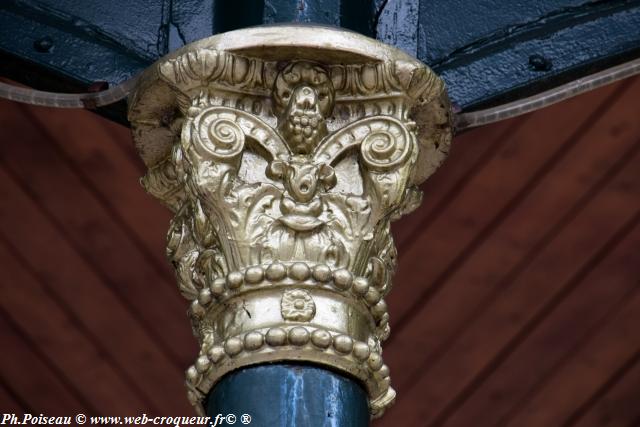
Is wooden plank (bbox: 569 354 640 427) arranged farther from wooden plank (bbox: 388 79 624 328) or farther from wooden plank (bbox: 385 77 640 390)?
wooden plank (bbox: 388 79 624 328)

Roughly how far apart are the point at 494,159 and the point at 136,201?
0.82 meters

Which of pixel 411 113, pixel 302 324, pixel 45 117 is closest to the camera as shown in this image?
pixel 302 324

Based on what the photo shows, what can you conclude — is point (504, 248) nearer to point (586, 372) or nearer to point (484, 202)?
point (484, 202)

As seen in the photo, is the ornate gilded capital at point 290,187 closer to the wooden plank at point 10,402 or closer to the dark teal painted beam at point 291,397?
the dark teal painted beam at point 291,397

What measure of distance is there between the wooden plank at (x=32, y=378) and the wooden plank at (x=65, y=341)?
0.02 m

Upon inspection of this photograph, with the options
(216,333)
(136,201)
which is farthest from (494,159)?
(216,333)

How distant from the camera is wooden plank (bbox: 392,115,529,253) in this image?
4.83m

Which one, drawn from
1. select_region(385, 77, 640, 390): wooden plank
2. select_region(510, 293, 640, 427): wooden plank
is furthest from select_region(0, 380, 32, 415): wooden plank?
select_region(510, 293, 640, 427): wooden plank

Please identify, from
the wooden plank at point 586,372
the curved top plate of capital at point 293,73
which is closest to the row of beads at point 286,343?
the curved top plate of capital at point 293,73

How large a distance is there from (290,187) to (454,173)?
139 centimetres

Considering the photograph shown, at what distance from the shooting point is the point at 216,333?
349 cm

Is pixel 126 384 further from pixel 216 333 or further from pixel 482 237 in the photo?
pixel 216 333

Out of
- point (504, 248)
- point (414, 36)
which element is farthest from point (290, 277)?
point (504, 248)

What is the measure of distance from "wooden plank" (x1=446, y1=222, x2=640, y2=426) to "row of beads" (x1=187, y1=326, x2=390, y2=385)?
1584 millimetres
